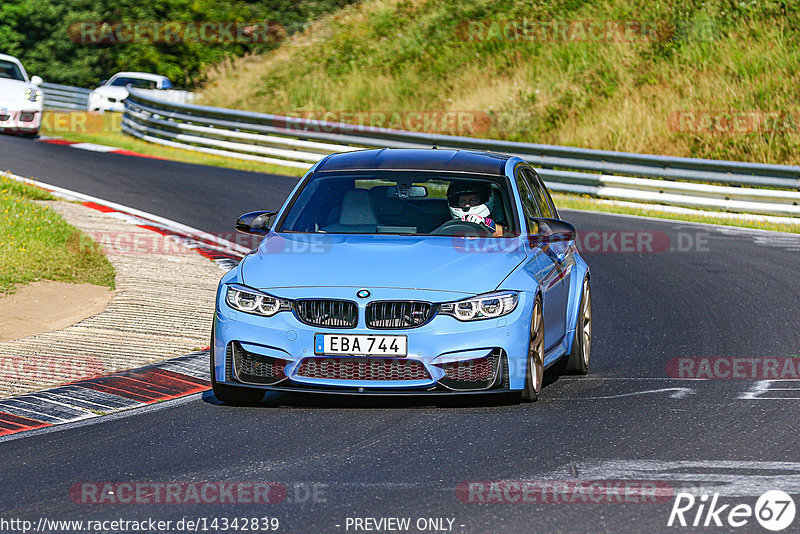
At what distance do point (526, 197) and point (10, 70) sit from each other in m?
20.8

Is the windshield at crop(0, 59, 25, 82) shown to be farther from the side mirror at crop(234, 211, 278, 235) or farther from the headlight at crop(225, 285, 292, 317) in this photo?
the headlight at crop(225, 285, 292, 317)

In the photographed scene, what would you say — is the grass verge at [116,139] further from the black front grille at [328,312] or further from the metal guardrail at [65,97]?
the black front grille at [328,312]

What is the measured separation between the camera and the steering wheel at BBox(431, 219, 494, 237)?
8641 millimetres

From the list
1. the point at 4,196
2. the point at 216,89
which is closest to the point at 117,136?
the point at 216,89

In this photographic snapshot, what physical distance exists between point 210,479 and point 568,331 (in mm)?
3685

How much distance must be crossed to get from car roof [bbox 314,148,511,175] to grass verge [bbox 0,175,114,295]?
3.98 m

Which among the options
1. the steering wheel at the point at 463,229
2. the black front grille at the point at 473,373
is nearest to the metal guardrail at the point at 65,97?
the steering wheel at the point at 463,229

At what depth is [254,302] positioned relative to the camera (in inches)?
305

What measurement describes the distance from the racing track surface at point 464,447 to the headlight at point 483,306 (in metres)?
0.60

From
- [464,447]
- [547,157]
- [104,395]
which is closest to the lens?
[464,447]

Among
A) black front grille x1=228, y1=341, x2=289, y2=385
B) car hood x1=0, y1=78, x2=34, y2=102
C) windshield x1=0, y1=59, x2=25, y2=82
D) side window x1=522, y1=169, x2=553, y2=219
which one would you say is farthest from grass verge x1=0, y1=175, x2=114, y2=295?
windshield x1=0, y1=59, x2=25, y2=82

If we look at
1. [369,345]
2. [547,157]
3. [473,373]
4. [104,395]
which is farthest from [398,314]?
[547,157]

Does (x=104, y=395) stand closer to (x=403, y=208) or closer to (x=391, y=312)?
(x=391, y=312)

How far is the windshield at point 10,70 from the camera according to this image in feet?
90.1
